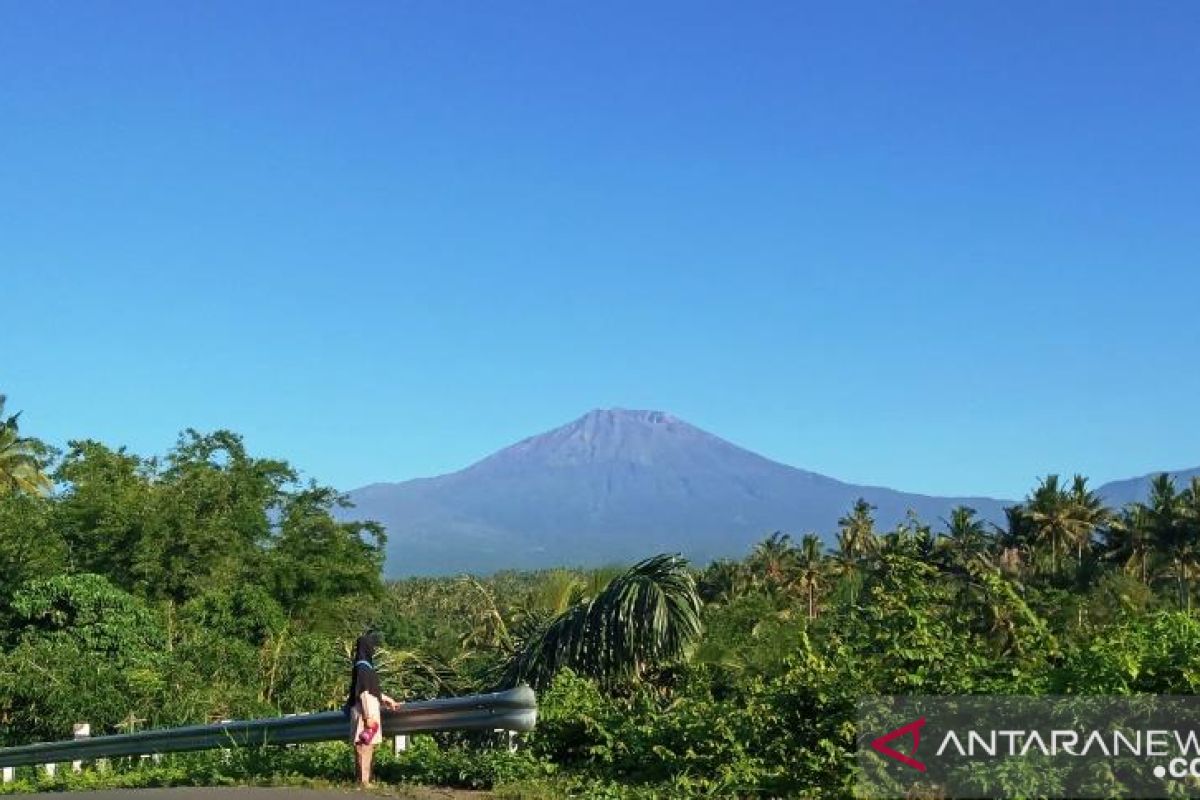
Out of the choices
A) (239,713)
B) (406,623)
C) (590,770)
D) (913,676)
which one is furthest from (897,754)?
(406,623)

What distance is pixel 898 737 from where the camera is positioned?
748cm

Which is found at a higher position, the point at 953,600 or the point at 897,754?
the point at 953,600

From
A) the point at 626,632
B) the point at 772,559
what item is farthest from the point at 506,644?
the point at 772,559

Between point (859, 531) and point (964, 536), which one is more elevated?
point (859, 531)

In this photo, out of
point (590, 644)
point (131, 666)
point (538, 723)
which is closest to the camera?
point (538, 723)

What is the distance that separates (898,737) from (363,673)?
14.2 feet

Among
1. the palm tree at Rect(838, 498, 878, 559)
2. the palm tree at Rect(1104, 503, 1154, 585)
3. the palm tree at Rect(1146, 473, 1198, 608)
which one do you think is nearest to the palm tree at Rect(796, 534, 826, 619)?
the palm tree at Rect(838, 498, 878, 559)

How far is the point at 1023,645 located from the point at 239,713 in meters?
14.6

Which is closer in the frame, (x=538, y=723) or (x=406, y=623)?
(x=538, y=723)

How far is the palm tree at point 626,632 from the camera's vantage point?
12719 mm

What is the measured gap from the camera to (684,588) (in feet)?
42.9

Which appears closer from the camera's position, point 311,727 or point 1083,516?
point 311,727

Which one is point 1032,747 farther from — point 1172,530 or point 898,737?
point 1172,530

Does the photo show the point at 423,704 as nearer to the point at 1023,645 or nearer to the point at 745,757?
the point at 745,757
